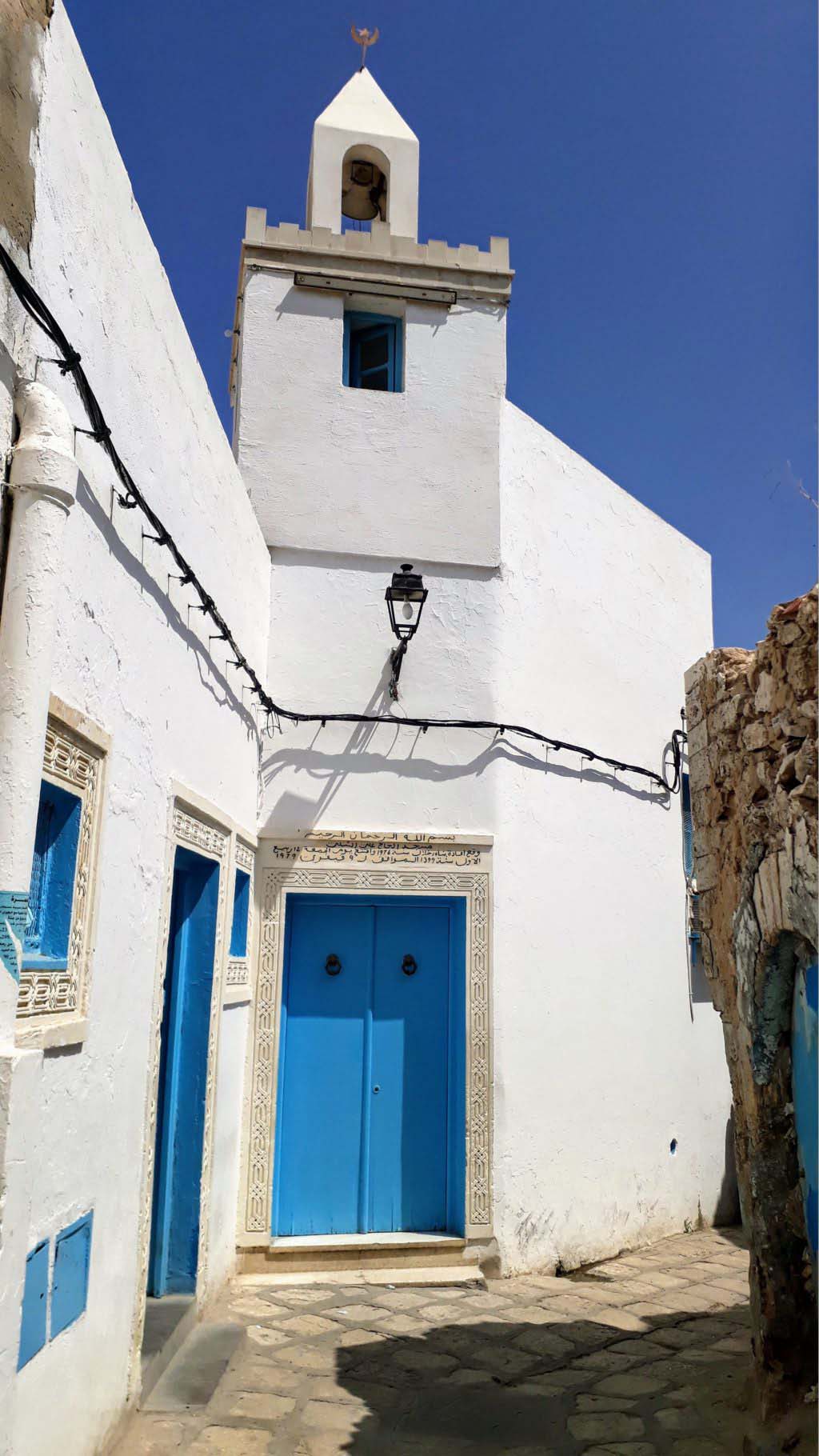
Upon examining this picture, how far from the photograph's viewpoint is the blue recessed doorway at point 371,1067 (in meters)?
6.12

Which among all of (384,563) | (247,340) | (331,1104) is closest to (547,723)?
(384,563)

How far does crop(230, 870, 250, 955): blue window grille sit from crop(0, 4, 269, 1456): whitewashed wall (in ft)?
4.12

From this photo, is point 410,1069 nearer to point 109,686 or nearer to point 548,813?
point 548,813

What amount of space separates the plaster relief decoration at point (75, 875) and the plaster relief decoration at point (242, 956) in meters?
2.14

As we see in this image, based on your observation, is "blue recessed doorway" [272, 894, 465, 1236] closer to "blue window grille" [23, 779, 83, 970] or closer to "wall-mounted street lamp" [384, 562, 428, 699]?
"wall-mounted street lamp" [384, 562, 428, 699]

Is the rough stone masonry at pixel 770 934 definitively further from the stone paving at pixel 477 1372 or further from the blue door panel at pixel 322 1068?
the blue door panel at pixel 322 1068

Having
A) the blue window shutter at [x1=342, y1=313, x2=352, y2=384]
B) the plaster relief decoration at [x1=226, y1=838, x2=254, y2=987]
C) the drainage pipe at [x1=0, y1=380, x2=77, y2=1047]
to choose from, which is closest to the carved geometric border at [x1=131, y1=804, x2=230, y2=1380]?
the plaster relief decoration at [x1=226, y1=838, x2=254, y2=987]

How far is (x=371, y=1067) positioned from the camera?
6273 millimetres

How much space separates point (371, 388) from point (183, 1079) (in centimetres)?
472

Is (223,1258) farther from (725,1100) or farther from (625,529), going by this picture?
(625,529)

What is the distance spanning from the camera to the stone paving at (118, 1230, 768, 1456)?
12.9 ft

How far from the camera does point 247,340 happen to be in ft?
22.9

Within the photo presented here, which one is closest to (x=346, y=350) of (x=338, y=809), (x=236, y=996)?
(x=338, y=809)

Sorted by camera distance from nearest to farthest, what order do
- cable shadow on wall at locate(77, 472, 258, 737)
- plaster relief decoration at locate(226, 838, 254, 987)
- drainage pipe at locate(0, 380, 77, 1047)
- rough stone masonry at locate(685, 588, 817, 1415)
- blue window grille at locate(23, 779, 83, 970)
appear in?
1. drainage pipe at locate(0, 380, 77, 1047)
2. blue window grille at locate(23, 779, 83, 970)
3. cable shadow on wall at locate(77, 472, 258, 737)
4. rough stone masonry at locate(685, 588, 817, 1415)
5. plaster relief decoration at locate(226, 838, 254, 987)
